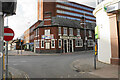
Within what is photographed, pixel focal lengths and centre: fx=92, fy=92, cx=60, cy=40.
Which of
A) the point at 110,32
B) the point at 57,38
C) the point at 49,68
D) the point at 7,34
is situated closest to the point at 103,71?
the point at 49,68

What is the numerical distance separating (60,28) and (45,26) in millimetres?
3434

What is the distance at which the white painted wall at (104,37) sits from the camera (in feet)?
26.8

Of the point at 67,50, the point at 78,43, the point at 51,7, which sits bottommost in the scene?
the point at 67,50

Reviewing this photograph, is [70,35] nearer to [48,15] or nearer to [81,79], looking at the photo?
[48,15]

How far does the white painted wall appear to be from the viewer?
8167mm

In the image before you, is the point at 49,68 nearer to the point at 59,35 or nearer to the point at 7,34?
the point at 7,34

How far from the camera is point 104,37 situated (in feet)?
28.2

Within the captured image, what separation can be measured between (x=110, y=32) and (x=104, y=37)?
0.80 metres

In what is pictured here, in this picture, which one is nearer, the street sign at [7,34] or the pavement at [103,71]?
the street sign at [7,34]

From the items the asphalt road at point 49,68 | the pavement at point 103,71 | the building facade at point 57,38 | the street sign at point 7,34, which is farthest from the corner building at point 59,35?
the street sign at point 7,34

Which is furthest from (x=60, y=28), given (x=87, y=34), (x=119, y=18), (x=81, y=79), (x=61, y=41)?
(x=81, y=79)

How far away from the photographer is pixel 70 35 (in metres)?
22.5

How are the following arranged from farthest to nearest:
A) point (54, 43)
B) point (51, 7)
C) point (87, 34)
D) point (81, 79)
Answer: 1. point (51, 7)
2. point (87, 34)
3. point (54, 43)
4. point (81, 79)

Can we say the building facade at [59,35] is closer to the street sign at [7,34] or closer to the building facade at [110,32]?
the building facade at [110,32]
